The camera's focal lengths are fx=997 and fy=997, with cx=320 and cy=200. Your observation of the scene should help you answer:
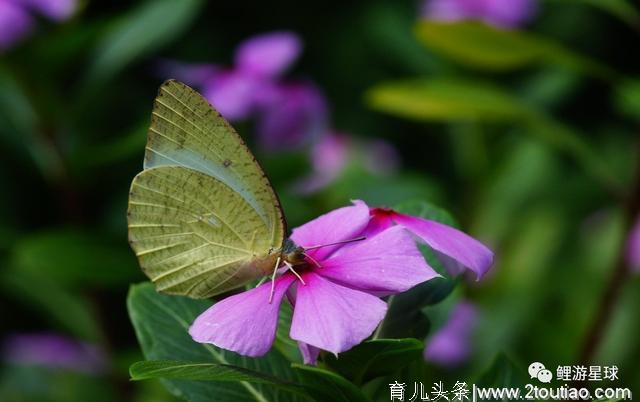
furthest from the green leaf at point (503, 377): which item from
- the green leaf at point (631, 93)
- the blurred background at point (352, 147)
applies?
the green leaf at point (631, 93)

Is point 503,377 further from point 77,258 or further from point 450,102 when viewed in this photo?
point 77,258

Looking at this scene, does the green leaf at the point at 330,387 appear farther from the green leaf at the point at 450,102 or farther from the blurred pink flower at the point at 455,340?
the blurred pink flower at the point at 455,340

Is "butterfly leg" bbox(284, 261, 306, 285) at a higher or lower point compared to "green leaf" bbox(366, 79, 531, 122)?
lower

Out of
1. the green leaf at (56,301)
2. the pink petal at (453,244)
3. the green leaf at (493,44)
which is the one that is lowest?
the pink petal at (453,244)

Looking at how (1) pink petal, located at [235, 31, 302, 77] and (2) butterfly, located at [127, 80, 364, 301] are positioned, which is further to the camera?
(1) pink petal, located at [235, 31, 302, 77]

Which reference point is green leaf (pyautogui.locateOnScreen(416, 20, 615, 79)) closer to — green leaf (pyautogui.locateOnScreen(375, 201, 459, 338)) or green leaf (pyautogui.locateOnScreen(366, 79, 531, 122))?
green leaf (pyautogui.locateOnScreen(366, 79, 531, 122))

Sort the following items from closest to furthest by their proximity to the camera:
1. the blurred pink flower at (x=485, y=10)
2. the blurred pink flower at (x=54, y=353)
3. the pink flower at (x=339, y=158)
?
the blurred pink flower at (x=54, y=353) < the pink flower at (x=339, y=158) < the blurred pink flower at (x=485, y=10)

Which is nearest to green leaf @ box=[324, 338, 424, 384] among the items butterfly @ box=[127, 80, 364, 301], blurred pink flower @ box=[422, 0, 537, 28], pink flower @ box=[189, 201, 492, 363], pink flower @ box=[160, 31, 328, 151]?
pink flower @ box=[189, 201, 492, 363]

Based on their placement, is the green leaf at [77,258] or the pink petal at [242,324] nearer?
the pink petal at [242,324]
